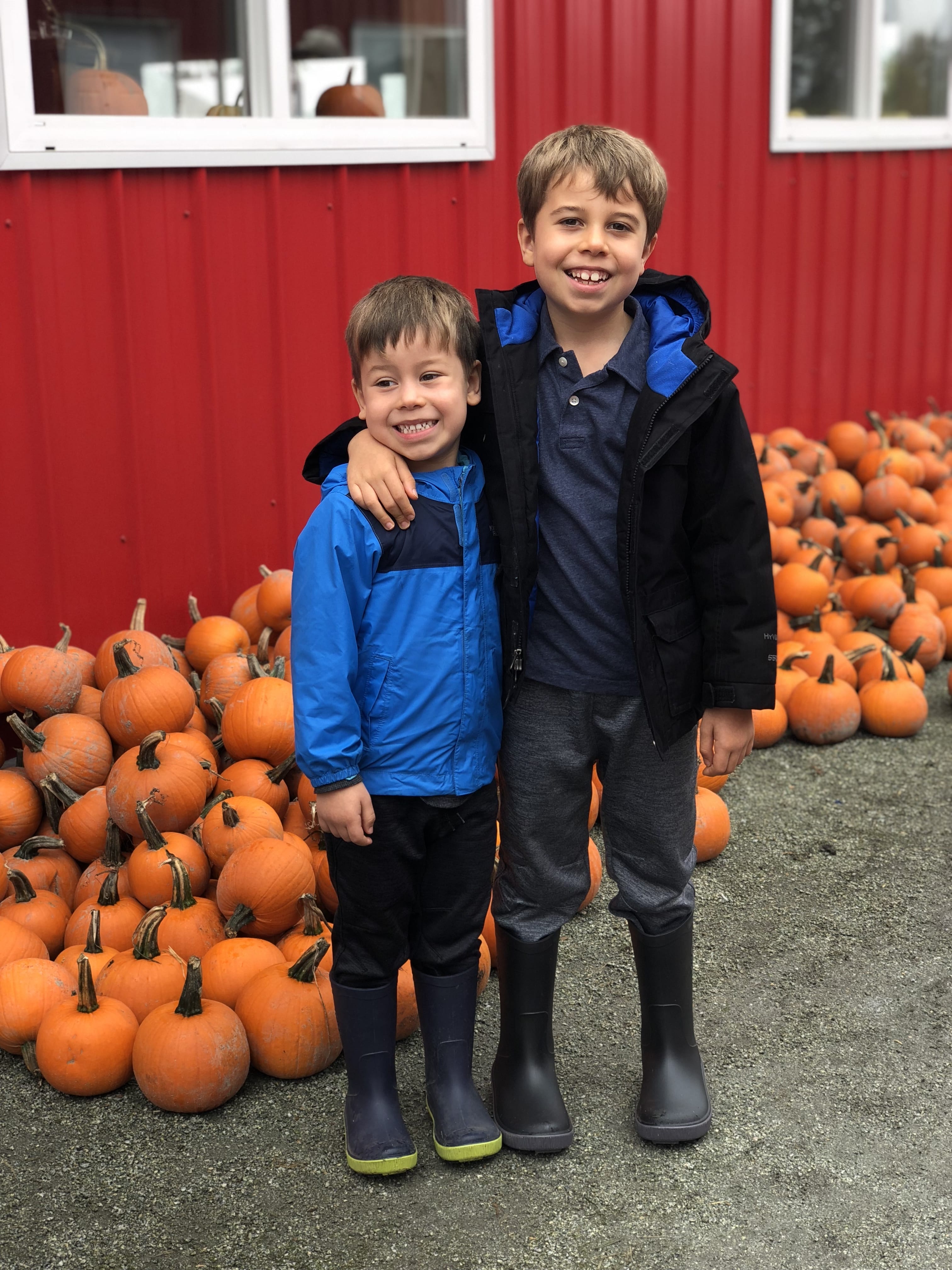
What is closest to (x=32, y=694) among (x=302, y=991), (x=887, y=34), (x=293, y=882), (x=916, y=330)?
(x=293, y=882)

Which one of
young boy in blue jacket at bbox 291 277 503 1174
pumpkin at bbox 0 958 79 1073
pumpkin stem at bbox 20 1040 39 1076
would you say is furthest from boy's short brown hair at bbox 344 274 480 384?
pumpkin stem at bbox 20 1040 39 1076

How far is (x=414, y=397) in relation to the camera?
237 centimetres

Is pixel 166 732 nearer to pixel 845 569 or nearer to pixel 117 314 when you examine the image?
pixel 117 314

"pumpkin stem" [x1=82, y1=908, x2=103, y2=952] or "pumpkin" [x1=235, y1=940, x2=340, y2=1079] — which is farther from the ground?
"pumpkin stem" [x1=82, y1=908, x2=103, y2=952]

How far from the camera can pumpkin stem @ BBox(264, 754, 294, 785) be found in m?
3.61

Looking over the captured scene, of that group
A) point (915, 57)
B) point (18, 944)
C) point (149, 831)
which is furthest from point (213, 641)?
point (915, 57)

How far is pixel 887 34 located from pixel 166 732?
6.51m

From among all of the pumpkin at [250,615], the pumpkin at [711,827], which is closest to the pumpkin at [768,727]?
the pumpkin at [711,827]

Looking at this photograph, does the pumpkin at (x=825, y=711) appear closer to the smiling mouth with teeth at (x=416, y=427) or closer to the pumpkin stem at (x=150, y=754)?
the pumpkin stem at (x=150, y=754)

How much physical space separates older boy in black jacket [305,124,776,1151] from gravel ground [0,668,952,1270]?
155 mm

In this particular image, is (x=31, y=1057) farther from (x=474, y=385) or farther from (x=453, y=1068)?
(x=474, y=385)

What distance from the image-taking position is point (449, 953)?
260 cm

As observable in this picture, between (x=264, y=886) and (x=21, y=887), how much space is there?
2.18ft

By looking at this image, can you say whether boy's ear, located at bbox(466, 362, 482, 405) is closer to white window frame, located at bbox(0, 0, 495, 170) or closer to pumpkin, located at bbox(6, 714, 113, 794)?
pumpkin, located at bbox(6, 714, 113, 794)
